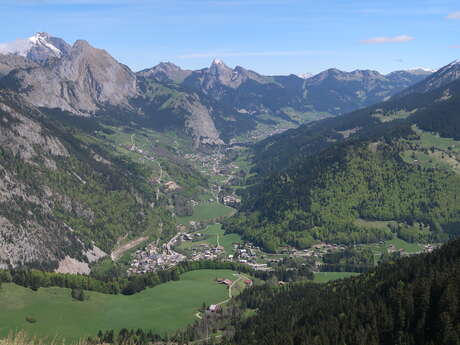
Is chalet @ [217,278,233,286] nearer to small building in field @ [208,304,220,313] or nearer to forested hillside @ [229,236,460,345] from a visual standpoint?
small building in field @ [208,304,220,313]

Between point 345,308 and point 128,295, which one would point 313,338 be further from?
point 128,295

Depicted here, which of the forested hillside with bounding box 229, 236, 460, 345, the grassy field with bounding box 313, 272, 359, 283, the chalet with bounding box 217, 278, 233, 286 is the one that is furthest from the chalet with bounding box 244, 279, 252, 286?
the forested hillside with bounding box 229, 236, 460, 345

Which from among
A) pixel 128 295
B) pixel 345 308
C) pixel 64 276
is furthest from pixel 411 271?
pixel 64 276

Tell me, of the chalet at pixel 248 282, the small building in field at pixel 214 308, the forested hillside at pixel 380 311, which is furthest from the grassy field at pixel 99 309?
the forested hillside at pixel 380 311

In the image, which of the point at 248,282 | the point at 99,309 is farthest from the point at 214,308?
the point at 99,309

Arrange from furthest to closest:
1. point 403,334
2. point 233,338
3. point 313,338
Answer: point 233,338, point 313,338, point 403,334

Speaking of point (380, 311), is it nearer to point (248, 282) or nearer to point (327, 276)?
point (248, 282)

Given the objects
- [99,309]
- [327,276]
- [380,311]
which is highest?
[380,311]
